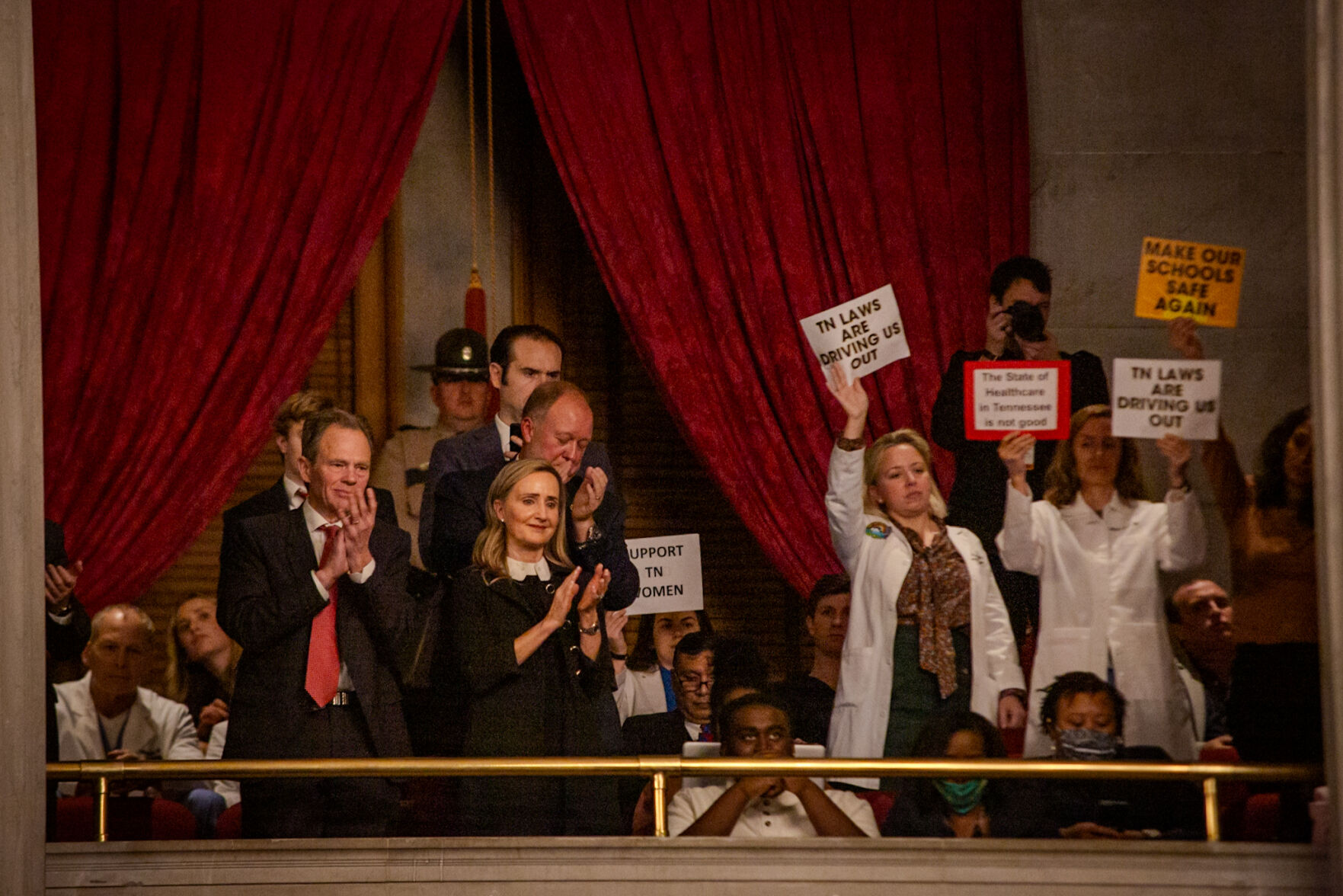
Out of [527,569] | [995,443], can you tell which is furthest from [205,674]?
[995,443]

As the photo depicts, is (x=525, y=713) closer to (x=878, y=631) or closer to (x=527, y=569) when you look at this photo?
(x=527, y=569)

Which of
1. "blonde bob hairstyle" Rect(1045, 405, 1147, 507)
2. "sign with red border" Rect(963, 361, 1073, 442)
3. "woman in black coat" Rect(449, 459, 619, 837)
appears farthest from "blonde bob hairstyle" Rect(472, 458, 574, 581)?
"blonde bob hairstyle" Rect(1045, 405, 1147, 507)

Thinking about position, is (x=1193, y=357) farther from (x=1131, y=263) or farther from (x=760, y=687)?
(x=760, y=687)

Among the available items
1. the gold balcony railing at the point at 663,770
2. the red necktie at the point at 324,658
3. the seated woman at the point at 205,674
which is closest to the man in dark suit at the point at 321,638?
the red necktie at the point at 324,658

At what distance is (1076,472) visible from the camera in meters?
5.69

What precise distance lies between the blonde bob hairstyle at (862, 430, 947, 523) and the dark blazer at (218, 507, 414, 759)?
1633 mm

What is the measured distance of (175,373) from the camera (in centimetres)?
589

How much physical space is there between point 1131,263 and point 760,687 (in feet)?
6.52

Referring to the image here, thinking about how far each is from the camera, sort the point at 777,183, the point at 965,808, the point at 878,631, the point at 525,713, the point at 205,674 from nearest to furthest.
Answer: the point at 965,808 → the point at 525,713 → the point at 878,631 → the point at 205,674 → the point at 777,183

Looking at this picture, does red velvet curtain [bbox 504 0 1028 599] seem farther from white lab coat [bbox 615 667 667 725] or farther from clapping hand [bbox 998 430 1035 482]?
white lab coat [bbox 615 667 667 725]

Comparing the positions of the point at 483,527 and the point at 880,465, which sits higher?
the point at 880,465

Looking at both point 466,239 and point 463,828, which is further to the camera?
point 466,239

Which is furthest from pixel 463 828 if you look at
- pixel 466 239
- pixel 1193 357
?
pixel 1193 357

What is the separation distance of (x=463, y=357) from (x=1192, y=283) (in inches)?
102
